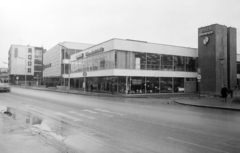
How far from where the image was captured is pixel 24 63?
353 feet

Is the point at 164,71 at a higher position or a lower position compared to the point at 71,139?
higher

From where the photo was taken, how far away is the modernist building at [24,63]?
345 feet

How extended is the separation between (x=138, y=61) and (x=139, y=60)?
0.26 metres

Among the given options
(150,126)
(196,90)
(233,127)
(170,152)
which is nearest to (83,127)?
(150,126)

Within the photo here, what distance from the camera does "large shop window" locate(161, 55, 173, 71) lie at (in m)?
37.0

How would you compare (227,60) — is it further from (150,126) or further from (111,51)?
(150,126)

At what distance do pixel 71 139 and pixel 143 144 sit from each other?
2.39m

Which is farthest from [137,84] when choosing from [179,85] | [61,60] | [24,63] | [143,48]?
[24,63]

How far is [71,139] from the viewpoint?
7027 mm

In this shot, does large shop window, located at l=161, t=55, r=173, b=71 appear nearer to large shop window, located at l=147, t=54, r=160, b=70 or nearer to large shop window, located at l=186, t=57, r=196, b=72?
large shop window, located at l=147, t=54, r=160, b=70

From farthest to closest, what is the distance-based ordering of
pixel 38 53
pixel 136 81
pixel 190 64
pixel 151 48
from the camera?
pixel 38 53 < pixel 190 64 < pixel 151 48 < pixel 136 81

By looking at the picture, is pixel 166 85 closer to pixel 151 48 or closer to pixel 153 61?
pixel 153 61

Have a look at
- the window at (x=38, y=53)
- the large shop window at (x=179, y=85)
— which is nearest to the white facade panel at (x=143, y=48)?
the large shop window at (x=179, y=85)

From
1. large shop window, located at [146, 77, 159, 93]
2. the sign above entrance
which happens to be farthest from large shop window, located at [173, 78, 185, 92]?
the sign above entrance
